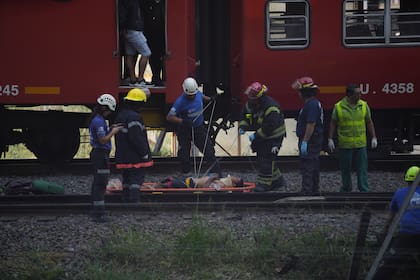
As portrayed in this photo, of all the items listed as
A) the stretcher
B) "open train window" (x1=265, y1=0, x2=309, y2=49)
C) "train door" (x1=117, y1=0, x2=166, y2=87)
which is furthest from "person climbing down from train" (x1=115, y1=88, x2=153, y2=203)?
"open train window" (x1=265, y1=0, x2=309, y2=49)

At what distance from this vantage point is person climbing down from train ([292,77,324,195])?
1150cm

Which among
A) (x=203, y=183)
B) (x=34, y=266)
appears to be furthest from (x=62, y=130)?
(x=34, y=266)

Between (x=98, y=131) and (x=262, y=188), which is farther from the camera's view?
(x=262, y=188)

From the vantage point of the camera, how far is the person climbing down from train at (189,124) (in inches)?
500

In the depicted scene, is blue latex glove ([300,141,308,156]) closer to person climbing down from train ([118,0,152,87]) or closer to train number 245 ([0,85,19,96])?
person climbing down from train ([118,0,152,87])

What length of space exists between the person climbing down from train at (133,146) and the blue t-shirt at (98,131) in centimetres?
34

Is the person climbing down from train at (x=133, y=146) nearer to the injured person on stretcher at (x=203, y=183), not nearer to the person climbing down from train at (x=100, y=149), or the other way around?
the person climbing down from train at (x=100, y=149)

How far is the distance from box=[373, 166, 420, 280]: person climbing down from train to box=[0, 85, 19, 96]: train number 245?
7680 millimetres

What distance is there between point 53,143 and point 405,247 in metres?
8.10

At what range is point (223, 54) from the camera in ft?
48.1

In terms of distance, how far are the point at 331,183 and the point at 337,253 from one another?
196 inches

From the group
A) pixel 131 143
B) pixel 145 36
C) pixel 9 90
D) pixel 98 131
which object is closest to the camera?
pixel 98 131

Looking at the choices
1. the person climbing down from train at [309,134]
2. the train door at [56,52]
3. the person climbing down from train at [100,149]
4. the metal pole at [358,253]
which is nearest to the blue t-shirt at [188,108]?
the train door at [56,52]

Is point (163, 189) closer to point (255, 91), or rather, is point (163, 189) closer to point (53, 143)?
point (255, 91)
